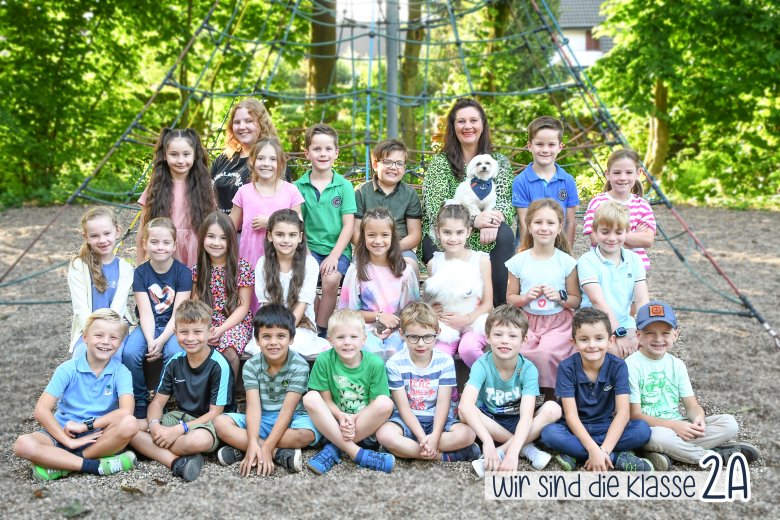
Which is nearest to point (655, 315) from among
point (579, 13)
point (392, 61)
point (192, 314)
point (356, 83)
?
point (192, 314)

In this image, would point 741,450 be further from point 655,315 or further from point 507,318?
point 507,318

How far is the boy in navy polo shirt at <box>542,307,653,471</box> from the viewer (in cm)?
280

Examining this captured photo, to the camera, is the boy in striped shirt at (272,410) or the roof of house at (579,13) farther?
the roof of house at (579,13)

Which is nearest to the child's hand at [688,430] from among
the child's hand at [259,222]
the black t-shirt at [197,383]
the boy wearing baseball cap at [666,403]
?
the boy wearing baseball cap at [666,403]

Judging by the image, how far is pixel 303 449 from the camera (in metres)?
2.99

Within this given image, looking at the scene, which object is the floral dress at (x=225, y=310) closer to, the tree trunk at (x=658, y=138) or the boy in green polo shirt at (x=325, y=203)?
the boy in green polo shirt at (x=325, y=203)

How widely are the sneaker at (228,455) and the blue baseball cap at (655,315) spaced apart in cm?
159

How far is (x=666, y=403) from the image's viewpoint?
2939mm

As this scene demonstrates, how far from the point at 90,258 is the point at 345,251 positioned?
1.15m

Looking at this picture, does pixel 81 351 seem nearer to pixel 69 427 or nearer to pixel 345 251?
pixel 69 427

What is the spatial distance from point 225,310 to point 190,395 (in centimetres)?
47

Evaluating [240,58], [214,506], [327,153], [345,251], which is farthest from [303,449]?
[240,58]

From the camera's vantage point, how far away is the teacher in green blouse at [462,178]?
362 centimetres

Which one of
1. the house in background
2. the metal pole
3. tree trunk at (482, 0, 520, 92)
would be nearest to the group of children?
the metal pole
